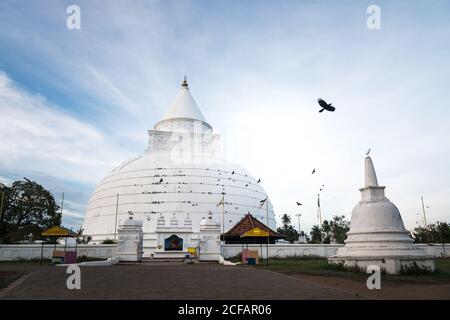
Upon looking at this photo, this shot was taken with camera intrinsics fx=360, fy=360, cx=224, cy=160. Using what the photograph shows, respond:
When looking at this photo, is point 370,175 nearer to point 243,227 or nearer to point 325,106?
point 325,106

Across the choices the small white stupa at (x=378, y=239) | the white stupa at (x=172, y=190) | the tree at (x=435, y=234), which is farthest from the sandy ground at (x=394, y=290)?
the tree at (x=435, y=234)

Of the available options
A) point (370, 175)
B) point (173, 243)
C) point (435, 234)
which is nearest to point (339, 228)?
point (435, 234)

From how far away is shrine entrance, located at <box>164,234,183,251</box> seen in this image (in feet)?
115

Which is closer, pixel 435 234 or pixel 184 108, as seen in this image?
pixel 435 234

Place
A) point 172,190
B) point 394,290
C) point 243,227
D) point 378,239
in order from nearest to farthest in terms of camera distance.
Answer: point 394,290, point 378,239, point 243,227, point 172,190

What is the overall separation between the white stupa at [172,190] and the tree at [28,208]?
15.7 feet

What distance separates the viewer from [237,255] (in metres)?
33.3

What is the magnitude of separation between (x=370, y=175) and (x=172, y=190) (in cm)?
2793

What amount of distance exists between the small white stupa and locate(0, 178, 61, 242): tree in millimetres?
36267

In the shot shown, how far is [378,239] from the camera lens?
51.8 feet

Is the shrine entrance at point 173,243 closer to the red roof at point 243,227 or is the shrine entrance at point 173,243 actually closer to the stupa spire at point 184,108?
the red roof at point 243,227

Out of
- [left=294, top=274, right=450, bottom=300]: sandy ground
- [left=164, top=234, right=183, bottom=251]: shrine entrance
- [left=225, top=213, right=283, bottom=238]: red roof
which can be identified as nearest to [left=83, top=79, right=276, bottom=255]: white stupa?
[left=164, top=234, right=183, bottom=251]: shrine entrance

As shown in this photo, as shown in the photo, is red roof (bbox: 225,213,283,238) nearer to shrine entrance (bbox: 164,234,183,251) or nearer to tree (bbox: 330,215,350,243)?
shrine entrance (bbox: 164,234,183,251)

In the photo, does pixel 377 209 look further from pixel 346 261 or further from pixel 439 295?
pixel 439 295
